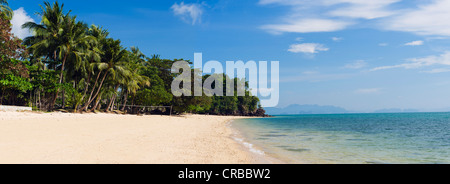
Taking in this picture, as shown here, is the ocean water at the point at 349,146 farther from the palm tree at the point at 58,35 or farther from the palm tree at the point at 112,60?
the palm tree at the point at 58,35

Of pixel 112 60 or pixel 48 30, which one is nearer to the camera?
pixel 48 30

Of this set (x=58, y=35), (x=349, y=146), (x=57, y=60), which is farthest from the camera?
(x=57, y=60)

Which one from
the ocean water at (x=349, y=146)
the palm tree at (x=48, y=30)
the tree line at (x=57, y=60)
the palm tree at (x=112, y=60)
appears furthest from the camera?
the palm tree at (x=112, y=60)

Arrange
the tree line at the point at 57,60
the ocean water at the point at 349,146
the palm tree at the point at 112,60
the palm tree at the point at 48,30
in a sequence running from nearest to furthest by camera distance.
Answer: the ocean water at the point at 349,146 < the tree line at the point at 57,60 < the palm tree at the point at 48,30 < the palm tree at the point at 112,60

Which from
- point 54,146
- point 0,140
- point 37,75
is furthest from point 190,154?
point 37,75

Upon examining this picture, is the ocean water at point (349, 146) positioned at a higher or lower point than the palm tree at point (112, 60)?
lower

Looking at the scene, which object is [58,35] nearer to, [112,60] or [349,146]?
[112,60]

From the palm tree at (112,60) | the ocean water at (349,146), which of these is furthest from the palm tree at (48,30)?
the ocean water at (349,146)

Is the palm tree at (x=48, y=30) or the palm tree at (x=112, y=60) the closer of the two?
the palm tree at (x=48, y=30)

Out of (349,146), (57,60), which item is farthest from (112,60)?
(349,146)

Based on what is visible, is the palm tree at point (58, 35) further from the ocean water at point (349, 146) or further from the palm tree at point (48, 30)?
the ocean water at point (349, 146)

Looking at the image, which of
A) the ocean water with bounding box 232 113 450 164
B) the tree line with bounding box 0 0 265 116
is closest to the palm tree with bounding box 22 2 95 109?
the tree line with bounding box 0 0 265 116

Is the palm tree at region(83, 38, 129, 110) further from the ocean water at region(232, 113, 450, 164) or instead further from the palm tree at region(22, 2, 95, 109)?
the ocean water at region(232, 113, 450, 164)

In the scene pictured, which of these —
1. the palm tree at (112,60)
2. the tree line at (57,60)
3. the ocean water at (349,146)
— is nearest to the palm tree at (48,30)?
the tree line at (57,60)
